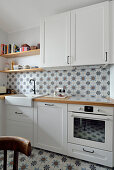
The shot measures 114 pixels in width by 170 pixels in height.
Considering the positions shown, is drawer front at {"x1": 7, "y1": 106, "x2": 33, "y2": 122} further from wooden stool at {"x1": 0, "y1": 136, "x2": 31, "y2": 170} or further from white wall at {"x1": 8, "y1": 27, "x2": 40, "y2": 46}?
white wall at {"x1": 8, "y1": 27, "x2": 40, "y2": 46}

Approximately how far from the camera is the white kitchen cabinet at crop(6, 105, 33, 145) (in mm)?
1786

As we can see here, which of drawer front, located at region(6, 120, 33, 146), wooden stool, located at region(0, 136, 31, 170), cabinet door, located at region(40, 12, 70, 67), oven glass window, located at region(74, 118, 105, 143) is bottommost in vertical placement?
drawer front, located at region(6, 120, 33, 146)

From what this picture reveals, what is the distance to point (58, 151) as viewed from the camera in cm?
160

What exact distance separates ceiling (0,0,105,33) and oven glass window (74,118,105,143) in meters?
1.93

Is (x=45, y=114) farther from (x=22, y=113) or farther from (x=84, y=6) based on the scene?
(x=84, y=6)

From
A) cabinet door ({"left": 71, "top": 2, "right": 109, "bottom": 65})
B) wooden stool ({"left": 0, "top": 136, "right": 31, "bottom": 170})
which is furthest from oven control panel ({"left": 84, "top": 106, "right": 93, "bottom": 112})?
wooden stool ({"left": 0, "top": 136, "right": 31, "bottom": 170})

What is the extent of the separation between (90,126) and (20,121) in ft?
4.02

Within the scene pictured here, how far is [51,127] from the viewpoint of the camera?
164 centimetres

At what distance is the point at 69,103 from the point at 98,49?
37.8 inches

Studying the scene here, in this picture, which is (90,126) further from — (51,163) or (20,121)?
(20,121)

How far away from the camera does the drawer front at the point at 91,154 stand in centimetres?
136

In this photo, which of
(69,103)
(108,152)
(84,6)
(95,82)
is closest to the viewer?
(108,152)

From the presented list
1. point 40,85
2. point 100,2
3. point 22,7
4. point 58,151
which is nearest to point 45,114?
point 58,151

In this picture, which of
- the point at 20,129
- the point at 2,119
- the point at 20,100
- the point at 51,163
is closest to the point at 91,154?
the point at 51,163
